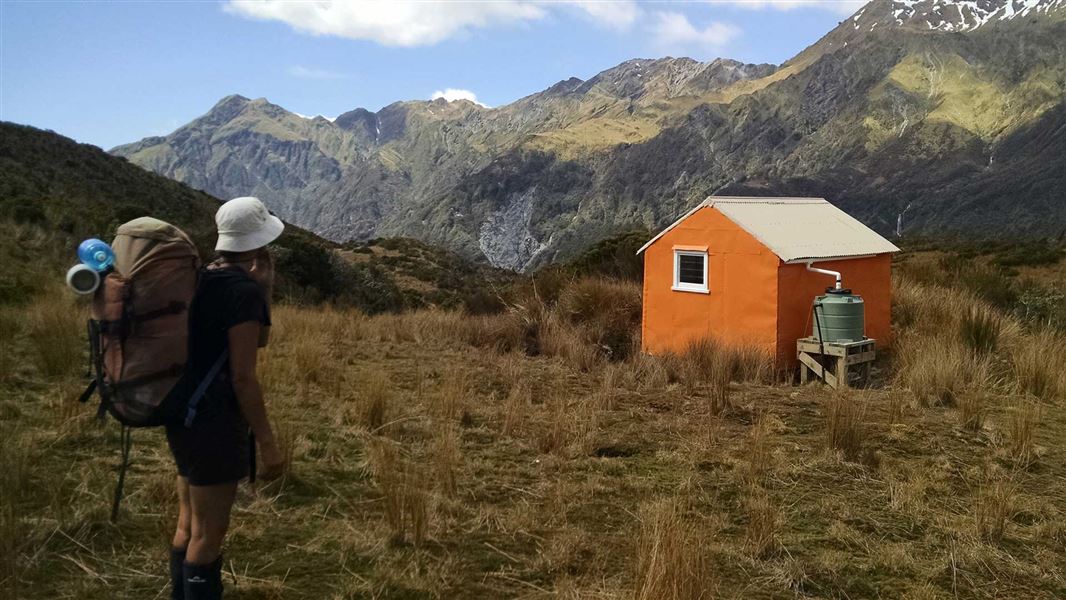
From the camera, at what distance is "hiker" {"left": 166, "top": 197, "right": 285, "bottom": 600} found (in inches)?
113

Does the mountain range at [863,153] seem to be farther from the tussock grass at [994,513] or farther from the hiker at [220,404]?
the hiker at [220,404]

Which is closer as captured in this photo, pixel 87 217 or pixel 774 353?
pixel 774 353

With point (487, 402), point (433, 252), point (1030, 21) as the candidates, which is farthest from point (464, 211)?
point (487, 402)

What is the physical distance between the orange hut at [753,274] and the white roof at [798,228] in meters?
0.02

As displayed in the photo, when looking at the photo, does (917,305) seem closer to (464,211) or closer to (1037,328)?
(1037,328)

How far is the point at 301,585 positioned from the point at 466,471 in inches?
71.9

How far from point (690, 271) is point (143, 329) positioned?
30.0 ft

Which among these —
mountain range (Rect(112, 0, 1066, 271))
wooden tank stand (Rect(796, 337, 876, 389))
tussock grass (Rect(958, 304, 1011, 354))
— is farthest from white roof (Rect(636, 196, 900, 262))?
mountain range (Rect(112, 0, 1066, 271))

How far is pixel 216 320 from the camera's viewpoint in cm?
291

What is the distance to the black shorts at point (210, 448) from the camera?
288cm

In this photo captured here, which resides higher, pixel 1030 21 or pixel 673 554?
pixel 1030 21

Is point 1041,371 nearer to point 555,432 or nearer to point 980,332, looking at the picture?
point 980,332

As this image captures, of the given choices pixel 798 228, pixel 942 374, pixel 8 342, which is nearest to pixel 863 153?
pixel 798 228

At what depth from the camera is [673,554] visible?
3.37m
